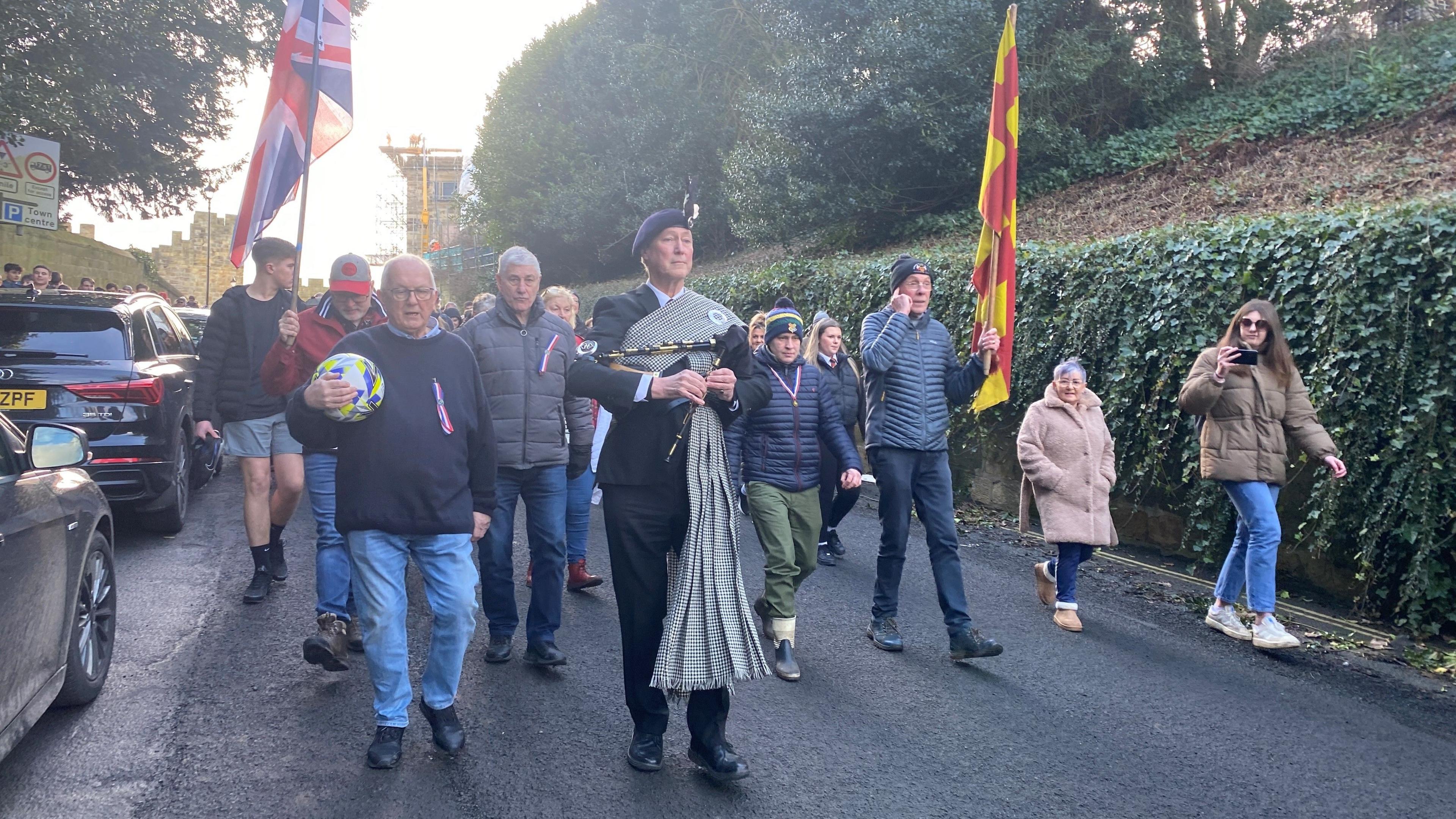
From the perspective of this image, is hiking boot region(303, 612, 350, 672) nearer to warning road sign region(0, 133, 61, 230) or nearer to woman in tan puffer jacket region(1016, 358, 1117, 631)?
woman in tan puffer jacket region(1016, 358, 1117, 631)

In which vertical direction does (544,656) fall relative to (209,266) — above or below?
below

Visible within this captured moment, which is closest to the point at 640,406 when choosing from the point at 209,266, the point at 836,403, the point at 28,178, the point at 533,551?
the point at 533,551

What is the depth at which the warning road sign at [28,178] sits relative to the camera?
1331cm

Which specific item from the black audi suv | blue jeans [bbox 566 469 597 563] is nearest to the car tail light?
the black audi suv

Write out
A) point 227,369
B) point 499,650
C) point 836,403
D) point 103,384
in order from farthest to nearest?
point 836,403 → point 103,384 → point 227,369 → point 499,650

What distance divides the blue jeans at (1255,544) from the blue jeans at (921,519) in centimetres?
162

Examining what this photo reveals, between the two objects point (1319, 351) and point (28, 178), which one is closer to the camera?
point (1319, 351)

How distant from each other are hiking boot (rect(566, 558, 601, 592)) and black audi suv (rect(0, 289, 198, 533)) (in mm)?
3113

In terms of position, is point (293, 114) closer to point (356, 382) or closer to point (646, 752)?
point (356, 382)

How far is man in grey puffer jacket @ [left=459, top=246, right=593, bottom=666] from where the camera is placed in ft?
16.9

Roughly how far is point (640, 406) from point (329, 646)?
6.84ft

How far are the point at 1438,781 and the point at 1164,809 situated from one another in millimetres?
1227

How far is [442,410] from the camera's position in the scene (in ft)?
12.9

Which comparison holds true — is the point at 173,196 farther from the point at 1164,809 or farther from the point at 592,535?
the point at 1164,809
